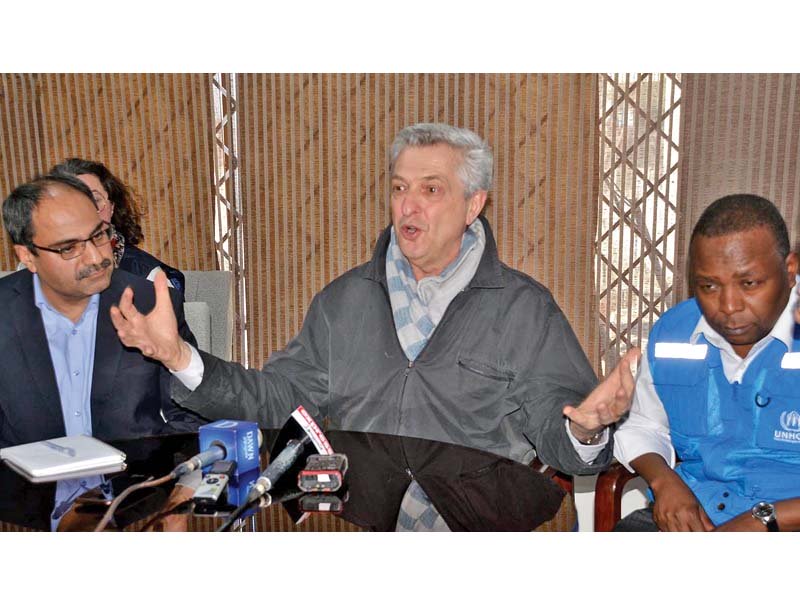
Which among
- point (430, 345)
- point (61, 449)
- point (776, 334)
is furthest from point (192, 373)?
point (776, 334)

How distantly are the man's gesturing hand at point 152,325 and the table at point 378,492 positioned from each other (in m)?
0.23

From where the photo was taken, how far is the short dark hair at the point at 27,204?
7.65 feet

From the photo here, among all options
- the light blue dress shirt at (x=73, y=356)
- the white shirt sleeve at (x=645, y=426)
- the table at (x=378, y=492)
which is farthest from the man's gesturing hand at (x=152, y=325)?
the white shirt sleeve at (x=645, y=426)

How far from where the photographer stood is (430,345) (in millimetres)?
2232

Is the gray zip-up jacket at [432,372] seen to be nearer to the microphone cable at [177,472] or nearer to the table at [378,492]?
the table at [378,492]

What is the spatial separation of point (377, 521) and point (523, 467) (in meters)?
0.43

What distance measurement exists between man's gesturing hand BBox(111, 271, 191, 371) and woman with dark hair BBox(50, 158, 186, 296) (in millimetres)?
912

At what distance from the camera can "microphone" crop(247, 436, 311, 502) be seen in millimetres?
1518

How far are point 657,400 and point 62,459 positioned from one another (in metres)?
1.40

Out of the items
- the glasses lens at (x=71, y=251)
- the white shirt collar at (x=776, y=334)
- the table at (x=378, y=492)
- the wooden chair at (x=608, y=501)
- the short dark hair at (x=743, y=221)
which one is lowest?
the wooden chair at (x=608, y=501)

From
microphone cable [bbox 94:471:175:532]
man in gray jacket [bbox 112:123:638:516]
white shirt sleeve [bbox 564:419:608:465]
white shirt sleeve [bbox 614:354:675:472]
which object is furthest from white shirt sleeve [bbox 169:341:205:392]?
white shirt sleeve [bbox 614:354:675:472]

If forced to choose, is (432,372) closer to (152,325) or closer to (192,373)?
(192,373)

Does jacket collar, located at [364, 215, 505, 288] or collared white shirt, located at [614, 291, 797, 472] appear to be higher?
jacket collar, located at [364, 215, 505, 288]

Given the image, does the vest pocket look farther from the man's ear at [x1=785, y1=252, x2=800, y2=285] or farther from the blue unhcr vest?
the man's ear at [x1=785, y1=252, x2=800, y2=285]
